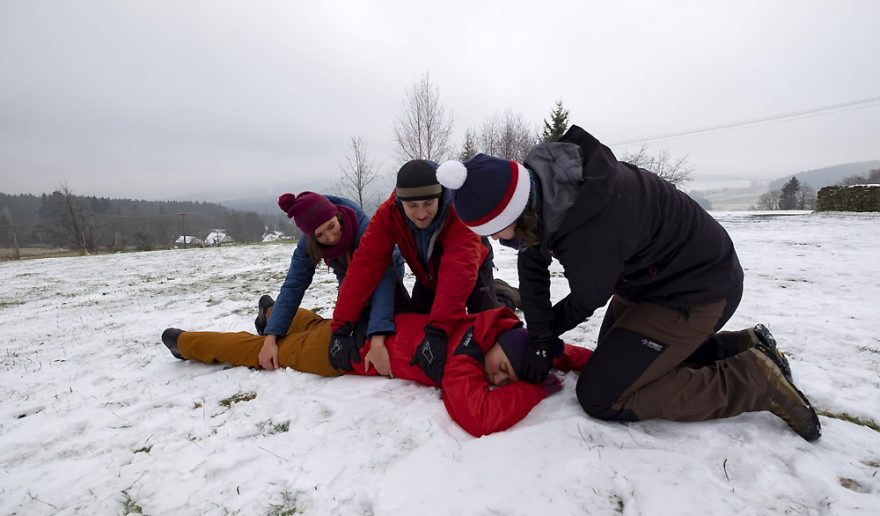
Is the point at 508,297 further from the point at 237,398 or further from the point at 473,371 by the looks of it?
the point at 237,398

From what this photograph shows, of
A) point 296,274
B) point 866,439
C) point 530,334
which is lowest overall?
point 866,439

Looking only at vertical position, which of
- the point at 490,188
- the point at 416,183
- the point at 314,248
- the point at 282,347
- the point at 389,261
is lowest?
the point at 282,347

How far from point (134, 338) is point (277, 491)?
3.39 m

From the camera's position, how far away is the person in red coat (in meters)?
2.65

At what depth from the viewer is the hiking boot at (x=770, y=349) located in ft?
6.59

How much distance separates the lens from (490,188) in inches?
68.7

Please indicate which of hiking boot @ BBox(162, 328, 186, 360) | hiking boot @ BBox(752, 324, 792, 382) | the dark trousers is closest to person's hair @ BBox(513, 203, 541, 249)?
the dark trousers

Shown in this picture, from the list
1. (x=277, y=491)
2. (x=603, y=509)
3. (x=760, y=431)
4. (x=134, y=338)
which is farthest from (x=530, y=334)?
(x=134, y=338)

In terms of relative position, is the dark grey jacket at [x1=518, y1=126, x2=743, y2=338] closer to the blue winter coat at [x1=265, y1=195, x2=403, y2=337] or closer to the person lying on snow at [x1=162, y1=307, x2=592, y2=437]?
the person lying on snow at [x1=162, y1=307, x2=592, y2=437]

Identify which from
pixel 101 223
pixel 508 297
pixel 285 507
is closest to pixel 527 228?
pixel 285 507

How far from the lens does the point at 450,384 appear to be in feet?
7.34

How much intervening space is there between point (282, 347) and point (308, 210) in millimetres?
1125

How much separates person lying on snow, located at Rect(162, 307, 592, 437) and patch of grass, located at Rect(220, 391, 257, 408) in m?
0.37

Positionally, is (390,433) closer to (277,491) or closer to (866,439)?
(277,491)
